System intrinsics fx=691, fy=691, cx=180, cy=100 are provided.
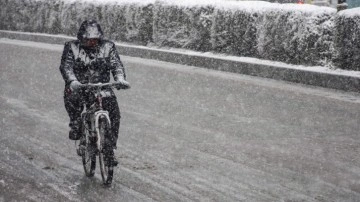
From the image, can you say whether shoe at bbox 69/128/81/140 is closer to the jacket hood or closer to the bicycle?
the bicycle

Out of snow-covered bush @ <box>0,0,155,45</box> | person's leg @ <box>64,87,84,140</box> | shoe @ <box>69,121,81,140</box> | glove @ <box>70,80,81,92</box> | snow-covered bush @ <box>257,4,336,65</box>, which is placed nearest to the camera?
glove @ <box>70,80,81,92</box>

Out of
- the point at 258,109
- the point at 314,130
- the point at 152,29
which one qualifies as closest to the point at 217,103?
the point at 258,109

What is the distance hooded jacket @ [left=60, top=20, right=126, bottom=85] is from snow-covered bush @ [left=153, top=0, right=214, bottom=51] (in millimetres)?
12163

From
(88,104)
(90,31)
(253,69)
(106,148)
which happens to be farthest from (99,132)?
(253,69)

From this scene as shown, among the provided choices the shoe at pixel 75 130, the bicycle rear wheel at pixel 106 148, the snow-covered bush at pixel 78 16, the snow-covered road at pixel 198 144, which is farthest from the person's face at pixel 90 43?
the snow-covered bush at pixel 78 16

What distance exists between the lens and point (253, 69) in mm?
16562

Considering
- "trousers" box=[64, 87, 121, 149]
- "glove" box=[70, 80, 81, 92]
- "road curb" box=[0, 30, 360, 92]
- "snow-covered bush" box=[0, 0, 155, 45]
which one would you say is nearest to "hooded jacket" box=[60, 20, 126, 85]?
→ "trousers" box=[64, 87, 121, 149]

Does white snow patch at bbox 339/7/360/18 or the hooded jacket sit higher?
white snow patch at bbox 339/7/360/18

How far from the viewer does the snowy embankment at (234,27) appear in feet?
50.1

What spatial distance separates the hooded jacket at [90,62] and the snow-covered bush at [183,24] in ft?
39.9

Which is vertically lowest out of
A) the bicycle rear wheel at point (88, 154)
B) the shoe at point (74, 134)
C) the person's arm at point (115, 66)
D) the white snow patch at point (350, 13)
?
the bicycle rear wheel at point (88, 154)

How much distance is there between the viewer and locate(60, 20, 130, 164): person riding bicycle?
7.05 m

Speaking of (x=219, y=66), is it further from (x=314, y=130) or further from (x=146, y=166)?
(x=146, y=166)

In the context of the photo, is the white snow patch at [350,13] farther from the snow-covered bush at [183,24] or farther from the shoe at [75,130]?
the shoe at [75,130]
